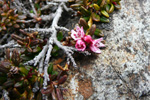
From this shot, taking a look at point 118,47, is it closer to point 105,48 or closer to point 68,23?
point 105,48

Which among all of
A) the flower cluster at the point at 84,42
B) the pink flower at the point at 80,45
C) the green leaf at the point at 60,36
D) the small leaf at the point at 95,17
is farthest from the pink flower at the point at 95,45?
the green leaf at the point at 60,36

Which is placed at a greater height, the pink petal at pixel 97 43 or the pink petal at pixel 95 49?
the pink petal at pixel 97 43

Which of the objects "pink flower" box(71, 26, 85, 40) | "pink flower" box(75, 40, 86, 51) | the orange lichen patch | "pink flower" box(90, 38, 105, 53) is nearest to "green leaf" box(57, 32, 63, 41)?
"pink flower" box(71, 26, 85, 40)

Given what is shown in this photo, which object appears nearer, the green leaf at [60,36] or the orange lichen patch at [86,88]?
the orange lichen patch at [86,88]

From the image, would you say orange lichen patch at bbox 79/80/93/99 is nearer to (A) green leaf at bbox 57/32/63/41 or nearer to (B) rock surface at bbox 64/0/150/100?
(B) rock surface at bbox 64/0/150/100

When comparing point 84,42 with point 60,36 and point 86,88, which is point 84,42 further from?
point 86,88

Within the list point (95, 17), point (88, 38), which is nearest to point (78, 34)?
point (88, 38)

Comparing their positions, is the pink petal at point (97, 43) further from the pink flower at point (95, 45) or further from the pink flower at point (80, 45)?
the pink flower at point (80, 45)
